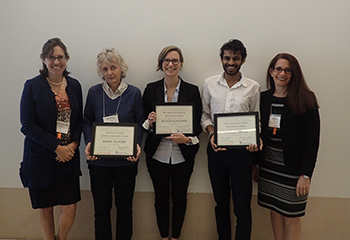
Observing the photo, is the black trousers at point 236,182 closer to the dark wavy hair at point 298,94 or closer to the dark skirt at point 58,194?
the dark wavy hair at point 298,94

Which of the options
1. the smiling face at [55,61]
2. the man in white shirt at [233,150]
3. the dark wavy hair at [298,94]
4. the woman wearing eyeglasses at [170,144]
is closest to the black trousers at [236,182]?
the man in white shirt at [233,150]

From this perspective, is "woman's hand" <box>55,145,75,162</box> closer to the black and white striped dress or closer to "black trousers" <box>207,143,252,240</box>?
"black trousers" <box>207,143,252,240</box>

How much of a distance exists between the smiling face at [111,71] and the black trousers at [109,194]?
71cm

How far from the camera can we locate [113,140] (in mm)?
1978

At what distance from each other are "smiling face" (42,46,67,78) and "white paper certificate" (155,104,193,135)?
81cm

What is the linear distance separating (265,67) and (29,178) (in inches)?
87.1

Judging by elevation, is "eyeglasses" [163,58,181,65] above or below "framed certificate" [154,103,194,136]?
above

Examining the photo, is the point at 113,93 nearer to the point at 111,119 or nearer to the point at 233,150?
the point at 111,119

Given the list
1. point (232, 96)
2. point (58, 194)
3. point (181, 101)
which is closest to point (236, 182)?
point (232, 96)

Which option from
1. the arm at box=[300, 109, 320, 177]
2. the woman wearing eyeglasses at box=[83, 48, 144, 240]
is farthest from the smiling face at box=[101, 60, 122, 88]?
the arm at box=[300, 109, 320, 177]

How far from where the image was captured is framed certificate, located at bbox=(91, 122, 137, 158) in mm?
1968

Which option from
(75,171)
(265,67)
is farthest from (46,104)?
(265,67)

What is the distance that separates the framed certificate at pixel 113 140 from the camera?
1968mm

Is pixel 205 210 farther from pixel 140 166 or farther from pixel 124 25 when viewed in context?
pixel 124 25
